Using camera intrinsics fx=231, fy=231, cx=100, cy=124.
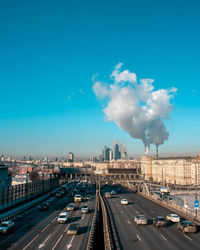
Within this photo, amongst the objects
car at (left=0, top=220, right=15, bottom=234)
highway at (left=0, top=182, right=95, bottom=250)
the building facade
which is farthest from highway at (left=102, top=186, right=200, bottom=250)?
the building facade

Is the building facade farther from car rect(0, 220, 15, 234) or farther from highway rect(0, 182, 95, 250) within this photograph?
car rect(0, 220, 15, 234)

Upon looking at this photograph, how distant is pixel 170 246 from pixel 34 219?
79.5 feet

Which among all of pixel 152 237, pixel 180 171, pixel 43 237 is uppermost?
pixel 152 237

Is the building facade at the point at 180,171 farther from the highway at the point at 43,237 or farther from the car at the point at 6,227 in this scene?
the car at the point at 6,227

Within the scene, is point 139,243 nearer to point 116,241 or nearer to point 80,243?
point 116,241

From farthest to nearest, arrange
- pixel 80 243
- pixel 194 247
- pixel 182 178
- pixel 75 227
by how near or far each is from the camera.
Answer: pixel 182 178 → pixel 75 227 → pixel 80 243 → pixel 194 247

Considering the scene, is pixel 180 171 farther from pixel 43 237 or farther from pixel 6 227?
pixel 6 227

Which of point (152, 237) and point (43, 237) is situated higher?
point (152, 237)

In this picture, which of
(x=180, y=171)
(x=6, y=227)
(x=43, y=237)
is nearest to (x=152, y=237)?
Answer: (x=43, y=237)

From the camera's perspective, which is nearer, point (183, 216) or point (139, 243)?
point (139, 243)

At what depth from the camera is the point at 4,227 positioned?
30.0 metres

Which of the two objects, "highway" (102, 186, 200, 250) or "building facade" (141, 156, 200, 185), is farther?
"building facade" (141, 156, 200, 185)

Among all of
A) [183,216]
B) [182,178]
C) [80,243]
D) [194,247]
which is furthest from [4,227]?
[182,178]

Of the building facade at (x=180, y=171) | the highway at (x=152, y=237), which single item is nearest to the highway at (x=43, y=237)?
the highway at (x=152, y=237)
